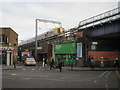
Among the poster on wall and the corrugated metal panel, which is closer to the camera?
the corrugated metal panel

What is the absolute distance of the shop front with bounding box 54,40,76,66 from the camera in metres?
33.4

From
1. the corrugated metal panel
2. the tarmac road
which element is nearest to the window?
the corrugated metal panel

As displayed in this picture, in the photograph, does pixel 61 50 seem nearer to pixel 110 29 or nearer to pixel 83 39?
pixel 83 39

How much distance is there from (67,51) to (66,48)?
801 millimetres

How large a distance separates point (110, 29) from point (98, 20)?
95.6 inches

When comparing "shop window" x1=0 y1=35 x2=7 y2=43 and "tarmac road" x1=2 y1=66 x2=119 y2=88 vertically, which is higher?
"shop window" x1=0 y1=35 x2=7 y2=43

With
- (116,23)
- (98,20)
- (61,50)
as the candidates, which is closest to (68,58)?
(61,50)

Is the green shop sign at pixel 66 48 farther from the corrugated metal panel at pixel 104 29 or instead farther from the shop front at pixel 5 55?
the shop front at pixel 5 55

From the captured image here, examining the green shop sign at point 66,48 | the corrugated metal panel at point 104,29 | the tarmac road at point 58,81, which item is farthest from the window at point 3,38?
the tarmac road at point 58,81

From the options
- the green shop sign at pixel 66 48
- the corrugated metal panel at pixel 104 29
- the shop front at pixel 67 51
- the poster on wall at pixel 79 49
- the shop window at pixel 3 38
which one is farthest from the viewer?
the green shop sign at pixel 66 48

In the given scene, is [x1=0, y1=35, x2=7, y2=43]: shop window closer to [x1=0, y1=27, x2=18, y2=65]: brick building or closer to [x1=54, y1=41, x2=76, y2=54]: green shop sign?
[x1=0, y1=27, x2=18, y2=65]: brick building

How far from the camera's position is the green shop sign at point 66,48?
1331 inches

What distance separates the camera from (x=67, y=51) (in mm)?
36000

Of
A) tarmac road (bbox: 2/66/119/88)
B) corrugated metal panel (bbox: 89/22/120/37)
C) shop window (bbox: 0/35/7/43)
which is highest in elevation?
corrugated metal panel (bbox: 89/22/120/37)
